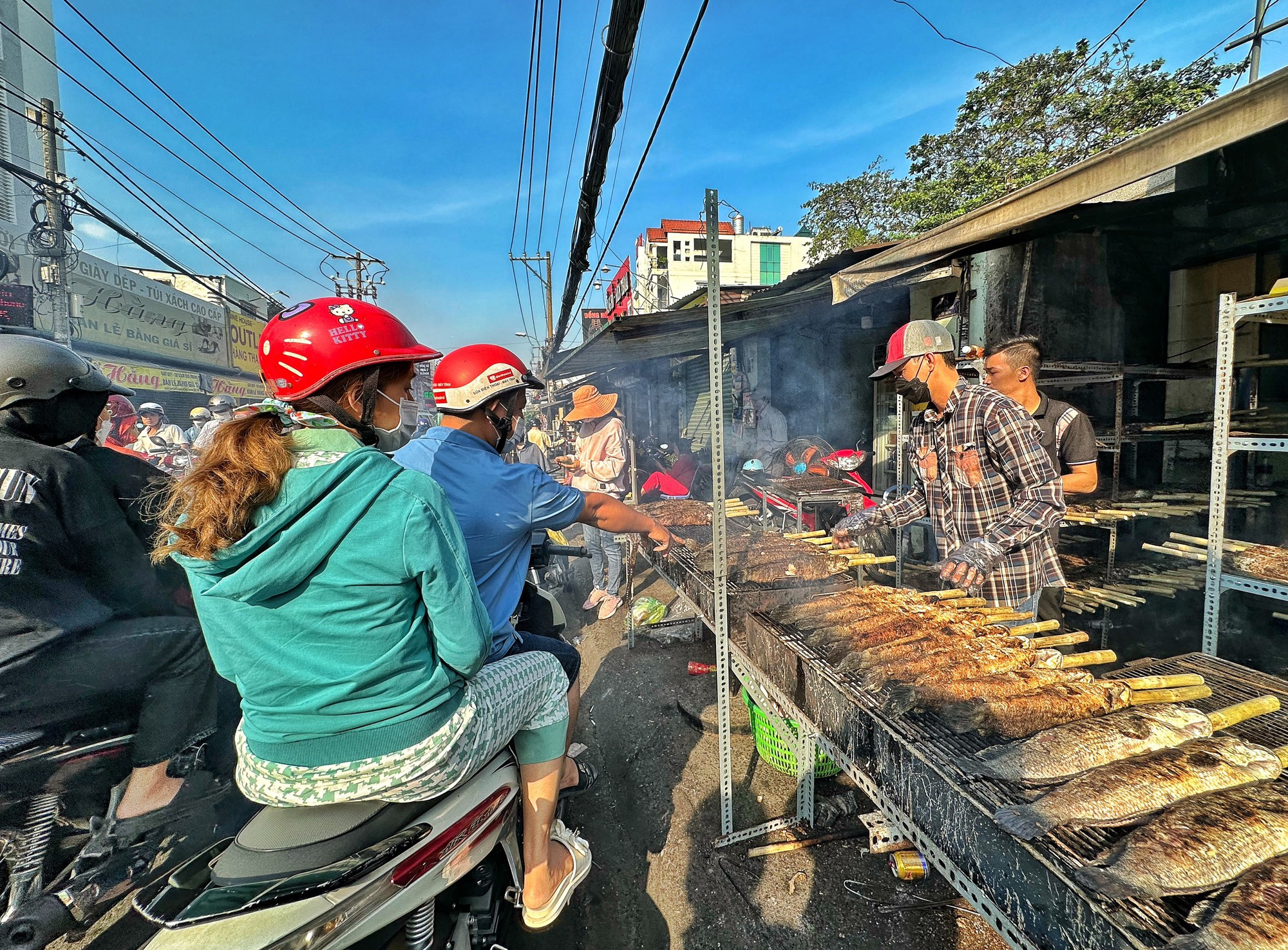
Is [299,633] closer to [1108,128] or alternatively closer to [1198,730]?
[1198,730]

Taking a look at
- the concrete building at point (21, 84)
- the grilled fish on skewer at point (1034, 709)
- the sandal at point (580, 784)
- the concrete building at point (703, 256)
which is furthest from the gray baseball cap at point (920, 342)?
the concrete building at point (703, 256)

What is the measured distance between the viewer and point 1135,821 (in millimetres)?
1395

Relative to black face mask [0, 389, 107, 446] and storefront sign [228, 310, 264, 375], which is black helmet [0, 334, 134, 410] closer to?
black face mask [0, 389, 107, 446]

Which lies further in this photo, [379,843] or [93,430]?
[93,430]

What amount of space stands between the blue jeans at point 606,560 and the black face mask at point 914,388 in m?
3.97

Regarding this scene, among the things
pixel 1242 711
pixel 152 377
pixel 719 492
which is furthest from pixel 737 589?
pixel 152 377

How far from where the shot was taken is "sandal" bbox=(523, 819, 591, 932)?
203 centimetres

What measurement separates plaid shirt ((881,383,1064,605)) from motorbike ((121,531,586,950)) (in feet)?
8.88

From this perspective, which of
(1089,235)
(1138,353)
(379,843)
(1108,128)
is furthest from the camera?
(1108,128)

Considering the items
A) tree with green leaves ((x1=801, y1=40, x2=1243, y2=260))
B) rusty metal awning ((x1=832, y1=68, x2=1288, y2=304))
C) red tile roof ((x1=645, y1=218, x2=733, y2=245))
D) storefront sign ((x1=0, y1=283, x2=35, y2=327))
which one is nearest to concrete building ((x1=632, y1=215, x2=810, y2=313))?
red tile roof ((x1=645, y1=218, x2=733, y2=245))

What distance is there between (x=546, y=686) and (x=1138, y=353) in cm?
901

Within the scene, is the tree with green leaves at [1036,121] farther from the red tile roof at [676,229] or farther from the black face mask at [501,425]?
the red tile roof at [676,229]

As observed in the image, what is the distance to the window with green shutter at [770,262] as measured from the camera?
1897 inches

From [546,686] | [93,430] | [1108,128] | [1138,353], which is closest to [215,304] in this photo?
[93,430]
